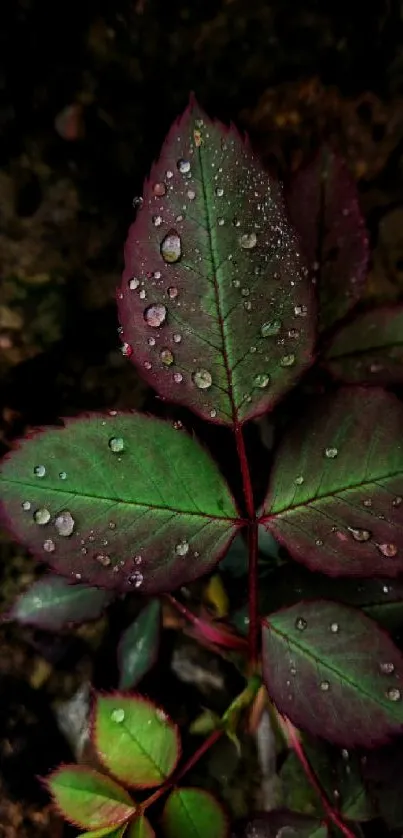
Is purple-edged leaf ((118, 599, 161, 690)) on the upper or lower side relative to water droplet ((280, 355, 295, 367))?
lower

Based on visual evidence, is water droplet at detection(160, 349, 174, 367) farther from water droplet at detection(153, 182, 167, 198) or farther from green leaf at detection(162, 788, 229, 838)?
green leaf at detection(162, 788, 229, 838)

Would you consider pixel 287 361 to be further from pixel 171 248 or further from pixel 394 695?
pixel 394 695

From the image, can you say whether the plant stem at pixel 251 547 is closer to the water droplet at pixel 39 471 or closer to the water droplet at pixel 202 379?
the water droplet at pixel 202 379

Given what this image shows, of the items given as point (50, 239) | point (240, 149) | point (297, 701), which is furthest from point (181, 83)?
point (297, 701)

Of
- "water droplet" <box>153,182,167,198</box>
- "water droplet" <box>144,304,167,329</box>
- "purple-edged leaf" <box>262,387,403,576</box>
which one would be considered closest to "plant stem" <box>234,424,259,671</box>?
"purple-edged leaf" <box>262,387,403,576</box>

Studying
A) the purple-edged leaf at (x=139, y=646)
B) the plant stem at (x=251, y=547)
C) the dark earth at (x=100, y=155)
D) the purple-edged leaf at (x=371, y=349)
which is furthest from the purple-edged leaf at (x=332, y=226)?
the purple-edged leaf at (x=139, y=646)

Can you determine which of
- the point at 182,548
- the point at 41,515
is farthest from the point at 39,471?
the point at 182,548

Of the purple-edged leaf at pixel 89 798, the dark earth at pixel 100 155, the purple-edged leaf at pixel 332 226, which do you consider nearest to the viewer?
the purple-edged leaf at pixel 89 798

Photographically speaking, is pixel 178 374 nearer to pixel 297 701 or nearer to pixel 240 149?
→ pixel 240 149
